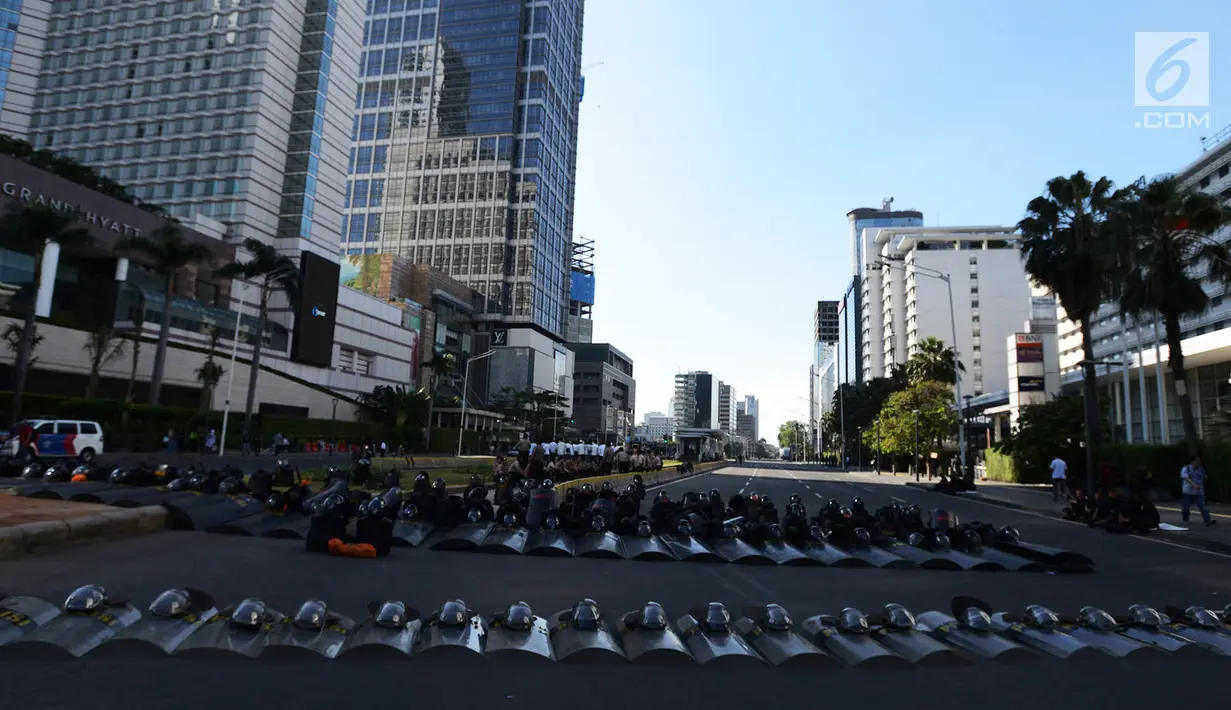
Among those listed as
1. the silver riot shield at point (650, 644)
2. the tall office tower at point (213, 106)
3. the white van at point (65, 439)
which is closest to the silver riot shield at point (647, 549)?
the silver riot shield at point (650, 644)

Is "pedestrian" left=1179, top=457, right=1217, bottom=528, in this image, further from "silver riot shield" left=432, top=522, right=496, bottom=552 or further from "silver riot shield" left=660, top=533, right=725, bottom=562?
"silver riot shield" left=432, top=522, right=496, bottom=552

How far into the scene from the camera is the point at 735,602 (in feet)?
23.4

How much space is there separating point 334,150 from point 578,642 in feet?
301

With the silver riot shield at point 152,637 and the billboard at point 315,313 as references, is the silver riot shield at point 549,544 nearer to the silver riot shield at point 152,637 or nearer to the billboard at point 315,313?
the silver riot shield at point 152,637

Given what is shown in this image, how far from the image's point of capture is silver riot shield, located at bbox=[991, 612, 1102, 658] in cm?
519

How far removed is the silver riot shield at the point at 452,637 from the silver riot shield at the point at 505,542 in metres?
4.70

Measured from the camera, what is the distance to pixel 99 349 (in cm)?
4266

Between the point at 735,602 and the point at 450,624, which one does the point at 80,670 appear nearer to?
the point at 450,624

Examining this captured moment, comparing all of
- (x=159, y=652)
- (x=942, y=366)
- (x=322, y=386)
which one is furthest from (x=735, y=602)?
(x=322, y=386)

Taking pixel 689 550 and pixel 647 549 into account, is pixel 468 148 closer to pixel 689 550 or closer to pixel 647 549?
pixel 647 549

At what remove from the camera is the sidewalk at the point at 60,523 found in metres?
7.87

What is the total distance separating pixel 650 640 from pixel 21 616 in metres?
4.41

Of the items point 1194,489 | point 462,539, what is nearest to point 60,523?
point 462,539

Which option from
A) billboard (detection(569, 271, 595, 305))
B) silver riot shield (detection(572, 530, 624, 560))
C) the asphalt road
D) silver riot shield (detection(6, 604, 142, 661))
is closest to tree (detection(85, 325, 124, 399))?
the asphalt road
